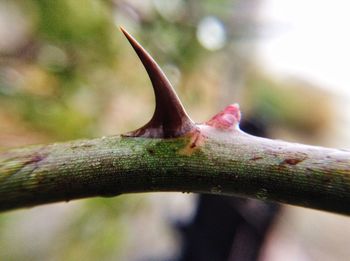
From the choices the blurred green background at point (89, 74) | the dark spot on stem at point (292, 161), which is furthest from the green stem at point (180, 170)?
the blurred green background at point (89, 74)

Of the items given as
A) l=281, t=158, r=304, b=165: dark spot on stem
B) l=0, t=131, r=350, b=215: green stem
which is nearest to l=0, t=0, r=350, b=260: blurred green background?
l=0, t=131, r=350, b=215: green stem

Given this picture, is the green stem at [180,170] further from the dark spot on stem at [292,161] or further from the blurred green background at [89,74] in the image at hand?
the blurred green background at [89,74]

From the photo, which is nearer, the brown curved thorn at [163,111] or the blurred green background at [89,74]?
the brown curved thorn at [163,111]

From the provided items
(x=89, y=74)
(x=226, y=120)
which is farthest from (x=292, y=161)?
(x=89, y=74)

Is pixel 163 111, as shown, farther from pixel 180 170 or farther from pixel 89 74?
pixel 89 74

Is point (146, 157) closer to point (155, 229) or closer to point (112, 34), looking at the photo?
point (112, 34)

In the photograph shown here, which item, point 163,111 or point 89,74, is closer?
point 163,111

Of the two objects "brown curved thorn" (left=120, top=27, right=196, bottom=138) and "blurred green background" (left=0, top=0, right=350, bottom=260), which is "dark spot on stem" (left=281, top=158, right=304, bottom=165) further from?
"blurred green background" (left=0, top=0, right=350, bottom=260)
